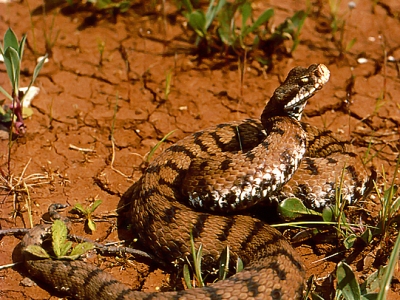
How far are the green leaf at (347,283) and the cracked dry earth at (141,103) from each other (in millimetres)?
320

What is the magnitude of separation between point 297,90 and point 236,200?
3.29 feet

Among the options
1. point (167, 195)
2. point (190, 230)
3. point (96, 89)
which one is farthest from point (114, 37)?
point (190, 230)

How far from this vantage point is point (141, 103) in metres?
5.95

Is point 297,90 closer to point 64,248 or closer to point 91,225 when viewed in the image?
point 91,225

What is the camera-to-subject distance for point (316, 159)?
472cm

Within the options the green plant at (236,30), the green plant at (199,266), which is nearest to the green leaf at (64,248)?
the green plant at (199,266)

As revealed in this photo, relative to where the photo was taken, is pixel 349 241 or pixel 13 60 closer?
pixel 349 241

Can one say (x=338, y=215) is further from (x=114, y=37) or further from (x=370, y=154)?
(x=114, y=37)

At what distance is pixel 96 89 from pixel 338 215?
3040 millimetres

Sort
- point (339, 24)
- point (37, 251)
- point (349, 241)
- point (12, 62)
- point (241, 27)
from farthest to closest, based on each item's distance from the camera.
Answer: point (339, 24), point (241, 27), point (12, 62), point (349, 241), point (37, 251)

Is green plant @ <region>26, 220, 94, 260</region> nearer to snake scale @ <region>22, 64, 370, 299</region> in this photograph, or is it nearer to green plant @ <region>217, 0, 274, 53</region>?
snake scale @ <region>22, 64, 370, 299</region>

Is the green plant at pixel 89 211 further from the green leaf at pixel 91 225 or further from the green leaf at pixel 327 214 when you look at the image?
the green leaf at pixel 327 214

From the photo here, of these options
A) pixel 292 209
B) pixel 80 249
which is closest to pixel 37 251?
pixel 80 249

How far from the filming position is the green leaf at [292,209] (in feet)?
14.0
